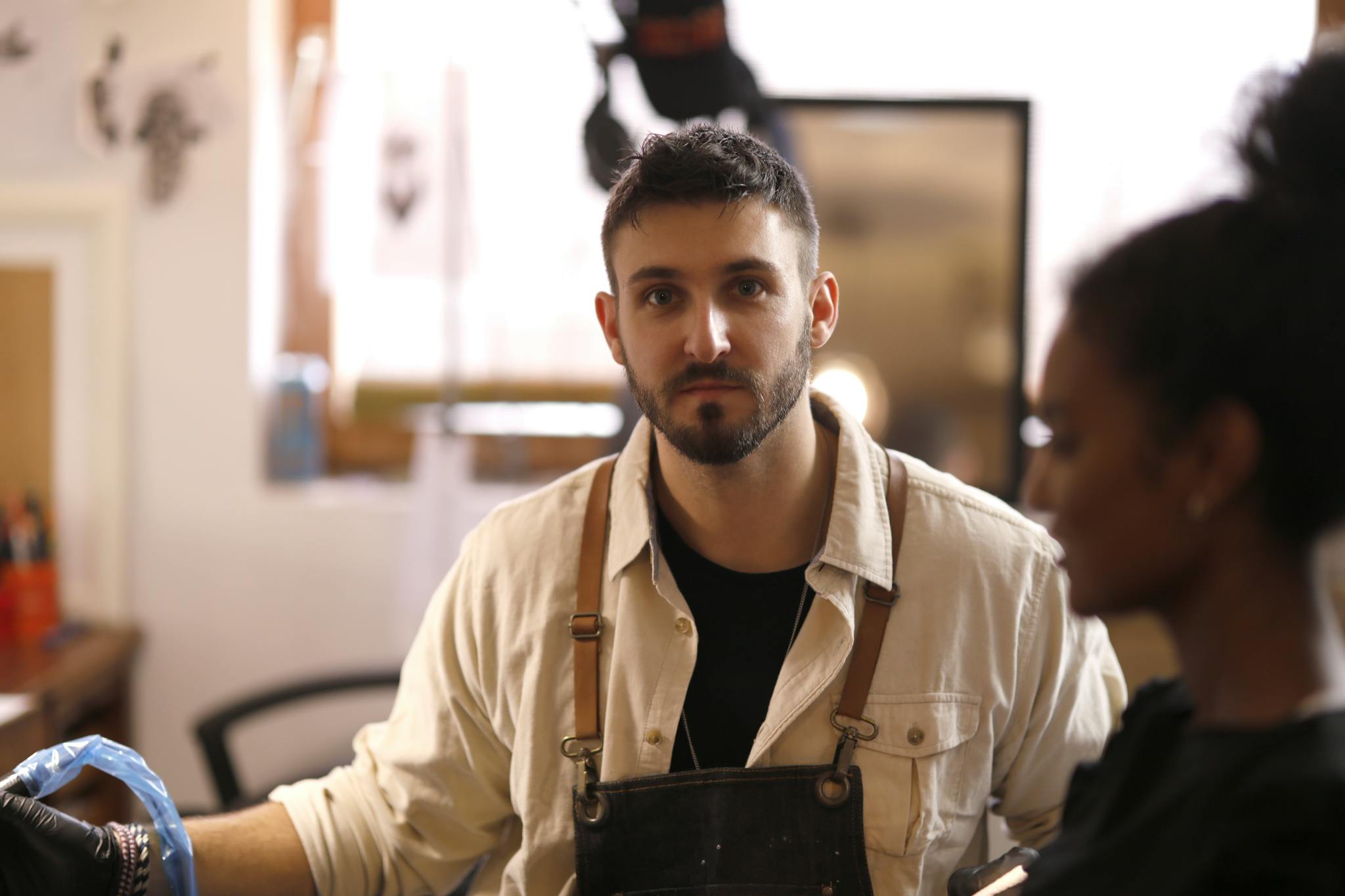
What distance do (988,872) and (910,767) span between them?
0.17 meters

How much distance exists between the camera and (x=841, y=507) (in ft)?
4.80

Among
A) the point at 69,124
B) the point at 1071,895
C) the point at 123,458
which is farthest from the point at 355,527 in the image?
the point at 1071,895

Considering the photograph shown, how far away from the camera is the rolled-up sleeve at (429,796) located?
1489 mm

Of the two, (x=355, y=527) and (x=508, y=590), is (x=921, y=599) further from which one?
(x=355, y=527)

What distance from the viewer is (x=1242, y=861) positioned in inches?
28.0

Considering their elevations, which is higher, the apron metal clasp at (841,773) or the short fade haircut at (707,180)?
the short fade haircut at (707,180)

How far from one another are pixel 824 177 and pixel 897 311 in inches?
14.5

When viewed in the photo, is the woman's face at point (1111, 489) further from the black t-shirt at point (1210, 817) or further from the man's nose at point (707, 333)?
the man's nose at point (707, 333)

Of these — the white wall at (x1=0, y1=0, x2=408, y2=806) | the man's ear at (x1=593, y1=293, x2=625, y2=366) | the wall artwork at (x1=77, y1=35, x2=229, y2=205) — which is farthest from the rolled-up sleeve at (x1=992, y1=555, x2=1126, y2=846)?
the wall artwork at (x1=77, y1=35, x2=229, y2=205)

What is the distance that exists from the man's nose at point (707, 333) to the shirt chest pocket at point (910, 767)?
45 cm

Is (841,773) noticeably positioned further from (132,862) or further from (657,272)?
(132,862)

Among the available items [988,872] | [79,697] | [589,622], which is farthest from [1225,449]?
[79,697]

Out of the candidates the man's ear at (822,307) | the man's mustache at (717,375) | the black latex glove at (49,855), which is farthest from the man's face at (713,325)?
the black latex glove at (49,855)

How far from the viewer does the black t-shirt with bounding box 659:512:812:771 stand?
1.42 m
